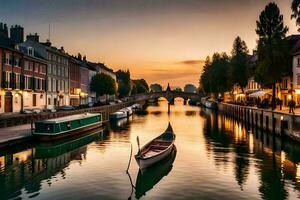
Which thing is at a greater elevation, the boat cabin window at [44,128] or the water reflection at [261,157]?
the boat cabin window at [44,128]

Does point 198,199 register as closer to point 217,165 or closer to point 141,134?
point 217,165

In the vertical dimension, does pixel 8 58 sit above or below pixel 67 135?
above

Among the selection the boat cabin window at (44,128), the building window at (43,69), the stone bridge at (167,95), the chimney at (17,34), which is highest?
the chimney at (17,34)

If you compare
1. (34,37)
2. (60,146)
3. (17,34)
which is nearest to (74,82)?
(34,37)

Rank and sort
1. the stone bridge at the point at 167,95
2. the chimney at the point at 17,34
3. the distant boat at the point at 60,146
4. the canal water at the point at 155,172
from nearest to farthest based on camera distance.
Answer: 1. the canal water at the point at 155,172
2. the distant boat at the point at 60,146
3. the chimney at the point at 17,34
4. the stone bridge at the point at 167,95

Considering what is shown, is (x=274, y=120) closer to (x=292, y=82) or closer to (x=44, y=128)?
(x=292, y=82)

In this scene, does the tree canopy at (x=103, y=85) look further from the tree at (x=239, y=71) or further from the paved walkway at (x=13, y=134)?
the paved walkway at (x=13, y=134)

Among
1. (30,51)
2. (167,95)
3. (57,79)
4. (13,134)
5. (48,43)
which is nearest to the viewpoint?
(13,134)

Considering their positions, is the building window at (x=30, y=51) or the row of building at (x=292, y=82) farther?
the building window at (x=30, y=51)

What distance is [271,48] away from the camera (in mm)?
64312

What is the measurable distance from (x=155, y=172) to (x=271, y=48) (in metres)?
45.4

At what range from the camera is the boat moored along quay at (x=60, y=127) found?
42.7 meters

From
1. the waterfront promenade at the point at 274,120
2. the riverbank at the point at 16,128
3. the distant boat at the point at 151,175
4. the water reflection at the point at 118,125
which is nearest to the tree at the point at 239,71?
the waterfront promenade at the point at 274,120

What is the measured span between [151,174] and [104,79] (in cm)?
9502
